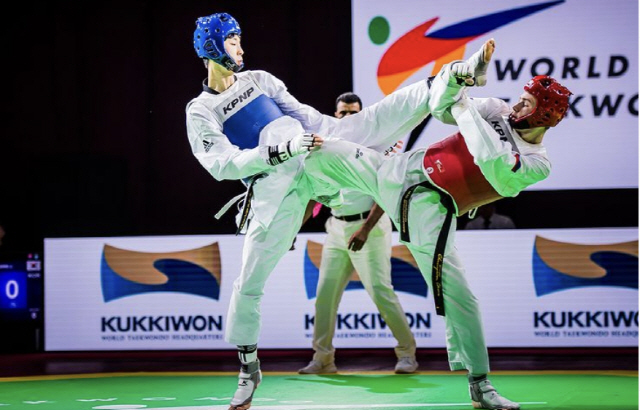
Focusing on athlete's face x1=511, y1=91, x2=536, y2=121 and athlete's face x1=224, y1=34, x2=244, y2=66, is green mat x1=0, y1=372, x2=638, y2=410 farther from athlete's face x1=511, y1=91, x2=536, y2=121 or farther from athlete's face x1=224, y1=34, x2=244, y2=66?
athlete's face x1=224, y1=34, x2=244, y2=66

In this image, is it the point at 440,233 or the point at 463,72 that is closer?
the point at 463,72

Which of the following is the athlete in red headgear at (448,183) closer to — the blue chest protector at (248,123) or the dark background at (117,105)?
the blue chest protector at (248,123)

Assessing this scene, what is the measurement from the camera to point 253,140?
504cm

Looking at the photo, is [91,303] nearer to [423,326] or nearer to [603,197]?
[423,326]

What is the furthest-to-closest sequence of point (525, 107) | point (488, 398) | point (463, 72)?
1. point (488, 398)
2. point (525, 107)
3. point (463, 72)

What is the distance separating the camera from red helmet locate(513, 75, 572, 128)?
4465 mm

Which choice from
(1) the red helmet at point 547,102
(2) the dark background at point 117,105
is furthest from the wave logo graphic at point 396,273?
(1) the red helmet at point 547,102

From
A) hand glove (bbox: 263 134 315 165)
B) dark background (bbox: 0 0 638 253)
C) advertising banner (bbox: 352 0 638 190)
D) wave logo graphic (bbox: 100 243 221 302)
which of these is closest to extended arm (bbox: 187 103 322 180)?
hand glove (bbox: 263 134 315 165)

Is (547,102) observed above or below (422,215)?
above

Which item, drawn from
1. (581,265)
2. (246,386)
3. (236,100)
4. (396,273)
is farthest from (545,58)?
(246,386)

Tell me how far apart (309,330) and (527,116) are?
3.65m

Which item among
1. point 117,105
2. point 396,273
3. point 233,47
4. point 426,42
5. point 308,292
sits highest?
point 426,42

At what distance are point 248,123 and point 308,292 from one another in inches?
114

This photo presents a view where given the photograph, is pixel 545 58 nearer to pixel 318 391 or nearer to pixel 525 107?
pixel 525 107
